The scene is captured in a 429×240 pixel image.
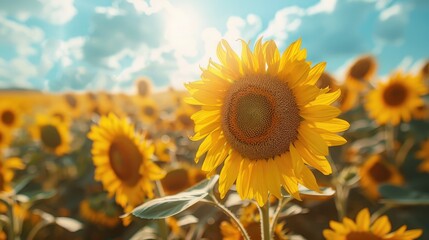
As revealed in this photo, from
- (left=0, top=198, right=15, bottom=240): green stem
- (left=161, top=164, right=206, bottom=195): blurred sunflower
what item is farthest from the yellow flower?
(left=0, top=198, right=15, bottom=240): green stem

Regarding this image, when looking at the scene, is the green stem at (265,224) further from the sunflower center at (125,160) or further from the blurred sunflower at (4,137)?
the blurred sunflower at (4,137)

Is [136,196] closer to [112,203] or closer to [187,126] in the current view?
[112,203]

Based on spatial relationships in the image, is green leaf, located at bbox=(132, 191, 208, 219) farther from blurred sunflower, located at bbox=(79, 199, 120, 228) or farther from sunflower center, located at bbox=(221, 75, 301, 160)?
blurred sunflower, located at bbox=(79, 199, 120, 228)

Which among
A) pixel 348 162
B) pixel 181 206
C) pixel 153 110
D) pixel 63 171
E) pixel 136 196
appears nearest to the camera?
pixel 181 206

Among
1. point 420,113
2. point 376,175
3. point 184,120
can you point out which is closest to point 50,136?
point 184,120

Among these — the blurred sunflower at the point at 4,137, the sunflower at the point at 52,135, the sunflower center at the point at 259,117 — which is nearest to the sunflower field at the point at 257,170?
the sunflower center at the point at 259,117

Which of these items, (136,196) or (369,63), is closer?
(136,196)

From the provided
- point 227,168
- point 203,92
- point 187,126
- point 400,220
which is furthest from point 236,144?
point 187,126
